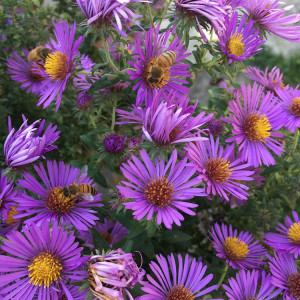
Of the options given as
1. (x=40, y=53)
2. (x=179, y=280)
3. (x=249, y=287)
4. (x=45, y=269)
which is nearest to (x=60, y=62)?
(x=40, y=53)

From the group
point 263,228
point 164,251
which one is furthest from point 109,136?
point 263,228

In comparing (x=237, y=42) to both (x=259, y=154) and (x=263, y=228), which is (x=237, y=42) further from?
(x=263, y=228)

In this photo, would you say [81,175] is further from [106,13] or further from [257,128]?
[257,128]

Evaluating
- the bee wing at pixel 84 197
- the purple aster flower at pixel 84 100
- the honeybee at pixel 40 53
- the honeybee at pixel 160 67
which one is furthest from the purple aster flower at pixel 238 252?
the honeybee at pixel 40 53

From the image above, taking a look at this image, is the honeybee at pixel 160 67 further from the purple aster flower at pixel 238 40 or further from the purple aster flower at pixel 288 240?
the purple aster flower at pixel 288 240

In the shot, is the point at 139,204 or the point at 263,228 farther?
the point at 263,228

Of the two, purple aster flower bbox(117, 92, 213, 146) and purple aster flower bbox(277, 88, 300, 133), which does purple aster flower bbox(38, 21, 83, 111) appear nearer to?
purple aster flower bbox(117, 92, 213, 146)
